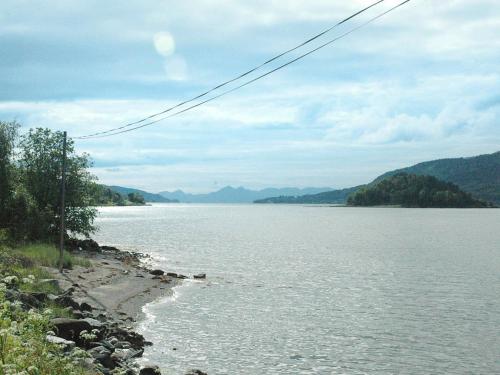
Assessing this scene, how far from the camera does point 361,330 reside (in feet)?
97.0

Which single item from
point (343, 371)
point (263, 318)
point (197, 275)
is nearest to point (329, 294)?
point (263, 318)

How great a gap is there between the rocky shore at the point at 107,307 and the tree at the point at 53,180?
17.2ft

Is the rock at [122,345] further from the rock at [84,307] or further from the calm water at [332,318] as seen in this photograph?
the rock at [84,307]

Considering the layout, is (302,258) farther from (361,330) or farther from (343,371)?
(343,371)

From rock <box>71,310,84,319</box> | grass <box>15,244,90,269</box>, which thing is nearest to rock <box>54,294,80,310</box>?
rock <box>71,310,84,319</box>

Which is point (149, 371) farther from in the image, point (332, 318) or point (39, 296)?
point (332, 318)

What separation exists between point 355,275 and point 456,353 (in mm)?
29080

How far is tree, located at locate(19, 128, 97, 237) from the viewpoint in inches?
2223

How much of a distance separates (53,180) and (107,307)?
2893 cm

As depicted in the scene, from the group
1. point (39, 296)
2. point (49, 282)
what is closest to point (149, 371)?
point (39, 296)

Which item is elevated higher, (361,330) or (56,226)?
(56,226)

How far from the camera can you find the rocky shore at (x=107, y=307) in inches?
766

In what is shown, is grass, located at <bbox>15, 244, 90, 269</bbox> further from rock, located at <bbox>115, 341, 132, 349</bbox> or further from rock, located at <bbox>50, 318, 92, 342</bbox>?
rock, located at <bbox>50, 318, 92, 342</bbox>

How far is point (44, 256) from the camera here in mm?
40969
